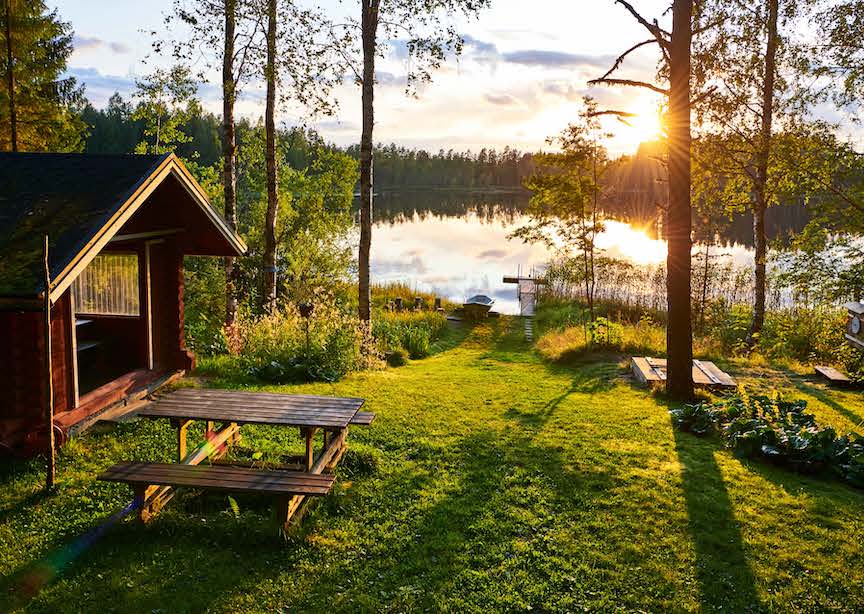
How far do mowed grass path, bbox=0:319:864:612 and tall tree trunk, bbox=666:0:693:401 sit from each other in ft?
7.26

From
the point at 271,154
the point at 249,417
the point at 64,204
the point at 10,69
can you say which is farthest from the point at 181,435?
the point at 10,69

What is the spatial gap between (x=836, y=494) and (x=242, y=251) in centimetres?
842

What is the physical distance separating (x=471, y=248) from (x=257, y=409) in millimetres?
39918

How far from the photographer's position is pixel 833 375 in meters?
11.8

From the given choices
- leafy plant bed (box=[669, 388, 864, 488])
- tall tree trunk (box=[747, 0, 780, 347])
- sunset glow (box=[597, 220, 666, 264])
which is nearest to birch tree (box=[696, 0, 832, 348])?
tall tree trunk (box=[747, 0, 780, 347])

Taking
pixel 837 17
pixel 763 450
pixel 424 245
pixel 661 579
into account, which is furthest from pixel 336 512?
pixel 424 245

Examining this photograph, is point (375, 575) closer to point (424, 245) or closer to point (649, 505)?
point (649, 505)

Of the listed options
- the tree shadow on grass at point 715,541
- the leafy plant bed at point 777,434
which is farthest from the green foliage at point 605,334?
the tree shadow on grass at point 715,541

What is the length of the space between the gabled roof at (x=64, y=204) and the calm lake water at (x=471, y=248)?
499 inches

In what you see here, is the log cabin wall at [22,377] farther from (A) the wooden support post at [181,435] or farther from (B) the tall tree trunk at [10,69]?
(B) the tall tree trunk at [10,69]

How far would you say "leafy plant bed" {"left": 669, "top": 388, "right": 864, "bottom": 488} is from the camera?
725cm

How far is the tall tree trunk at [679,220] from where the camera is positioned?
9766 mm

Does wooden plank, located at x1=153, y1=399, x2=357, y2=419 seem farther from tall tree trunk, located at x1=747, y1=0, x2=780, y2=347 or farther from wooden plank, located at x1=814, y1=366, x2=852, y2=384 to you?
tall tree trunk, located at x1=747, y1=0, x2=780, y2=347

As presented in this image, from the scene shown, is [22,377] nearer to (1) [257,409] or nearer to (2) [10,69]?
(1) [257,409]
